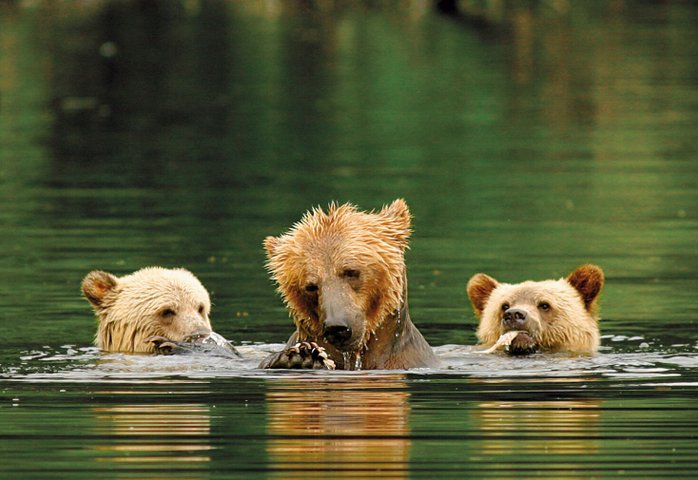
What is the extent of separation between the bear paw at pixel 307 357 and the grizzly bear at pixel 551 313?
2429mm

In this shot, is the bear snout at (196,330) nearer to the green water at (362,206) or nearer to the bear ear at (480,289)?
the green water at (362,206)

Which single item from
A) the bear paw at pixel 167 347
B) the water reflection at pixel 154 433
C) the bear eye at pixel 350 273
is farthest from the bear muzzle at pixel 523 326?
the water reflection at pixel 154 433

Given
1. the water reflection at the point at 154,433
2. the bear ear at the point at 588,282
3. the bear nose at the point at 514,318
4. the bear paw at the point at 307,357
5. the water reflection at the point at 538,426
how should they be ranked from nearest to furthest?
the water reflection at the point at 154,433, the water reflection at the point at 538,426, the bear paw at the point at 307,357, the bear nose at the point at 514,318, the bear ear at the point at 588,282

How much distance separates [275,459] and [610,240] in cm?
1060

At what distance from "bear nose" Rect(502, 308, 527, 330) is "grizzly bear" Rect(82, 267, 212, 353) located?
198 cm

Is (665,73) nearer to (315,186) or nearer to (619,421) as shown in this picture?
(315,186)

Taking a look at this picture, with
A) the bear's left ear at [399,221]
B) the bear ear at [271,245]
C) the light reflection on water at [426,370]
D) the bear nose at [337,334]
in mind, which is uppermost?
the bear's left ear at [399,221]

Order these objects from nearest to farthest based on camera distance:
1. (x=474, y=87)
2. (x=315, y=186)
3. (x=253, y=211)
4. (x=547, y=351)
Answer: (x=547, y=351)
(x=253, y=211)
(x=315, y=186)
(x=474, y=87)

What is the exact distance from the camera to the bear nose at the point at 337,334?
10.9m

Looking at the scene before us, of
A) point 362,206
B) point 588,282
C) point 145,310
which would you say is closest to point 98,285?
point 145,310

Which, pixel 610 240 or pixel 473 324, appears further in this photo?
pixel 610 240

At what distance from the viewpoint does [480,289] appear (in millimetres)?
14188

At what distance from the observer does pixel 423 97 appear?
37156 mm

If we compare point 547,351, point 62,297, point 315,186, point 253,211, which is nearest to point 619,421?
point 547,351
